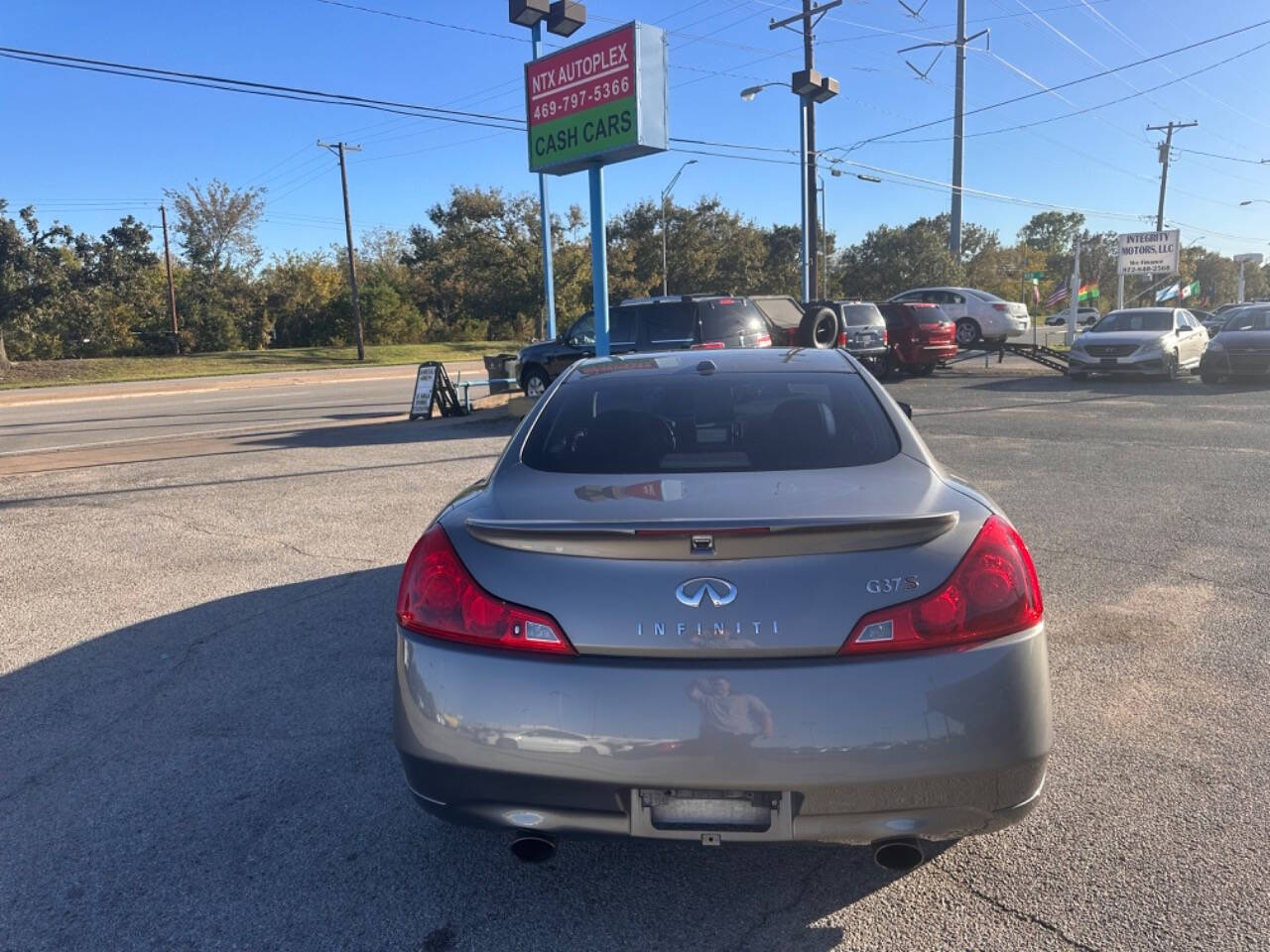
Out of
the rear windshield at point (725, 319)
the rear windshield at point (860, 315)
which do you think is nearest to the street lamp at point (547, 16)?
the rear windshield at point (725, 319)

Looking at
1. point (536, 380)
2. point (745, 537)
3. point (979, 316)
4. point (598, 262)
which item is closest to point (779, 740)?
point (745, 537)

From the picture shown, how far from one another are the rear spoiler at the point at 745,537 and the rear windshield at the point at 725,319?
1178 centimetres

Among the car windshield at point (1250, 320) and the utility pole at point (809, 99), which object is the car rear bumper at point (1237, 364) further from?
the utility pole at point (809, 99)

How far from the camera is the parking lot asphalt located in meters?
2.56

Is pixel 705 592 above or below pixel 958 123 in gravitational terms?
below

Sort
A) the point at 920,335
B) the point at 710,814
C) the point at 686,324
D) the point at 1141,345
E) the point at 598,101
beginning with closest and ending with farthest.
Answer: the point at 710,814, the point at 598,101, the point at 686,324, the point at 1141,345, the point at 920,335

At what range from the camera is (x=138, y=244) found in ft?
161

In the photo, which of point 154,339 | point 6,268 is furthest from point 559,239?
point 6,268

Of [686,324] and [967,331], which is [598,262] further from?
[967,331]

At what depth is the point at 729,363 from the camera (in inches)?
150

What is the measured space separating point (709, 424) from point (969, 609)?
1.39m

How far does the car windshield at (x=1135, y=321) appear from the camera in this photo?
19203mm

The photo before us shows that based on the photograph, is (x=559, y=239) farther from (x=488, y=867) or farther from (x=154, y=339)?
(x=488, y=867)

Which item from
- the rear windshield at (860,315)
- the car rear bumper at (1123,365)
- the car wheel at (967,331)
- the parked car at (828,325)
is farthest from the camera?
the car wheel at (967,331)
